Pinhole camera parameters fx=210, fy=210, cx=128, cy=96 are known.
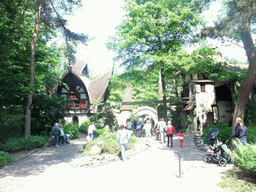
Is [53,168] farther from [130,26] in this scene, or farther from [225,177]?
[130,26]

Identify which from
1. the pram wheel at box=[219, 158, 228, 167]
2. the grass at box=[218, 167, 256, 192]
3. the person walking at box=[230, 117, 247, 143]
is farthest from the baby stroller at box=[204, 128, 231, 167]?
the grass at box=[218, 167, 256, 192]

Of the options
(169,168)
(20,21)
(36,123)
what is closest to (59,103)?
(36,123)

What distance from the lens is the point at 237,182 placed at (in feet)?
19.9

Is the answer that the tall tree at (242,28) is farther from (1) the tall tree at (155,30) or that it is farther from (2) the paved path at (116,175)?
(1) the tall tree at (155,30)

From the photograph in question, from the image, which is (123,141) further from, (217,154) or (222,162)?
(222,162)

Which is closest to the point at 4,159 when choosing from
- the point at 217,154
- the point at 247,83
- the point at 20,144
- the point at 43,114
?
the point at 20,144

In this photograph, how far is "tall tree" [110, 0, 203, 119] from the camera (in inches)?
667

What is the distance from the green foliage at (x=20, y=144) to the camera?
11.6m

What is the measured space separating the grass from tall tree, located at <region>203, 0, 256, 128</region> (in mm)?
3024

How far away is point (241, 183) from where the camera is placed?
19.7 feet

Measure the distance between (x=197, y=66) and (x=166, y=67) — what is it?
247cm

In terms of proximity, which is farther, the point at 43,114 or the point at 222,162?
the point at 43,114

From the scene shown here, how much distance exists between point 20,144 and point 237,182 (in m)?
11.3

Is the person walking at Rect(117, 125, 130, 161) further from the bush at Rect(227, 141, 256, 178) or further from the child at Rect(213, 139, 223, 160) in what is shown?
the bush at Rect(227, 141, 256, 178)
